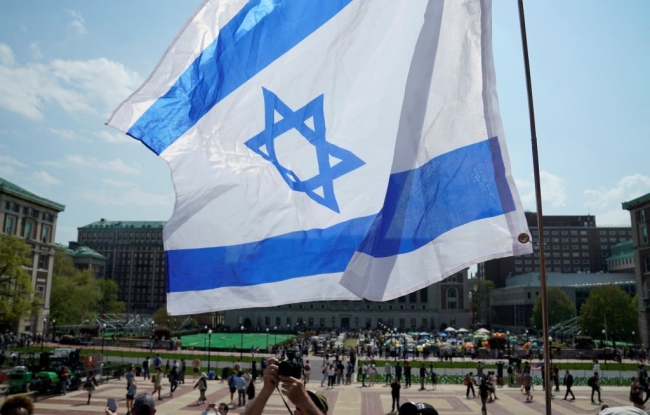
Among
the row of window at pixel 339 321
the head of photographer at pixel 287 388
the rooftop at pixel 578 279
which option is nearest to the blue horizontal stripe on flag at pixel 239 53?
the head of photographer at pixel 287 388

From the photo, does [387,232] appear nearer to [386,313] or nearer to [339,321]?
[339,321]

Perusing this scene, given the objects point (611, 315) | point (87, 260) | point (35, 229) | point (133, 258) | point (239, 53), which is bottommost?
point (611, 315)

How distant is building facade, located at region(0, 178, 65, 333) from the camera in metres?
75.4

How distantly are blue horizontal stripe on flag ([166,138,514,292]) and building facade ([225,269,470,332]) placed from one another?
127153 mm

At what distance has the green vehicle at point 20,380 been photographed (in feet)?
88.0

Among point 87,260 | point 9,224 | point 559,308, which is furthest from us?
point 87,260

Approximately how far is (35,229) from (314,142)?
3428 inches

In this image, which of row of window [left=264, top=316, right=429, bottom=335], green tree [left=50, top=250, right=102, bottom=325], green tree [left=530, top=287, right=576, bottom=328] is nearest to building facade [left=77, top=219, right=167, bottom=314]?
row of window [left=264, top=316, right=429, bottom=335]

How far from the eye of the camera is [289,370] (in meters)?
3.49

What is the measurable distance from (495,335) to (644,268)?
82.7ft

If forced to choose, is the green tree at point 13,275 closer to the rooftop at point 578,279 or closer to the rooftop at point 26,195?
the rooftop at point 26,195

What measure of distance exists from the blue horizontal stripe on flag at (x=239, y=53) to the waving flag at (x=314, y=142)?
0.02 m

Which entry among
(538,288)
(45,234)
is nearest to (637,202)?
(538,288)

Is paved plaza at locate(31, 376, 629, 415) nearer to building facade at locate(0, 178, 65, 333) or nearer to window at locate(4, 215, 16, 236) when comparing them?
window at locate(4, 215, 16, 236)
